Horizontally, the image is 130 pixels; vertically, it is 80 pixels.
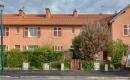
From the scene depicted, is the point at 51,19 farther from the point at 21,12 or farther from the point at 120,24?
the point at 120,24

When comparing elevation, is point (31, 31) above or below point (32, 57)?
above

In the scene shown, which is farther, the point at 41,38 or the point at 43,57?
the point at 41,38

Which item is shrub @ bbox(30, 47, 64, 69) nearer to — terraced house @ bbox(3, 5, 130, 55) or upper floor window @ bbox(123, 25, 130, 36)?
terraced house @ bbox(3, 5, 130, 55)

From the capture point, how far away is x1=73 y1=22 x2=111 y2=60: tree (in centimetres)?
5047

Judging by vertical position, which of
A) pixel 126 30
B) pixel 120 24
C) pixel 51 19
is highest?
pixel 51 19

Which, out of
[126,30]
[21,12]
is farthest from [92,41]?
[21,12]

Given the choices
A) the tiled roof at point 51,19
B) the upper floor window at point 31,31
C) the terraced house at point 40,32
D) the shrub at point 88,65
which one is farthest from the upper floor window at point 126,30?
the shrub at point 88,65

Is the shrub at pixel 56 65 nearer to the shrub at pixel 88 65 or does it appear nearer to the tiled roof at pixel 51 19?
the shrub at pixel 88 65

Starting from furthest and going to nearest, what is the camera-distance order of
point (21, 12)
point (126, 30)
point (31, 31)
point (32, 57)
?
point (21, 12) < point (31, 31) < point (126, 30) < point (32, 57)

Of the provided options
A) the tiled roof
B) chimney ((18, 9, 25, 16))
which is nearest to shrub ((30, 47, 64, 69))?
the tiled roof

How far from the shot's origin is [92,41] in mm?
50500

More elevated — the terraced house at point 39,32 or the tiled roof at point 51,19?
the tiled roof at point 51,19

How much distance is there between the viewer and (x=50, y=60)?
164 feet

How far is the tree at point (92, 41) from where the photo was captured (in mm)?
50469
